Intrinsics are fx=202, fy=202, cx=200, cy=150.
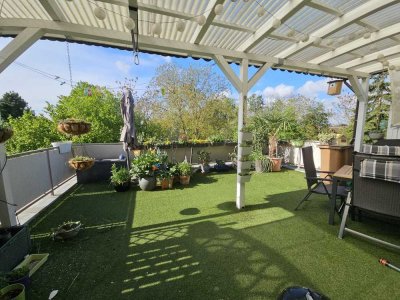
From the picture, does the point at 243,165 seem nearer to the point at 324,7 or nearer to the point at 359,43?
the point at 324,7

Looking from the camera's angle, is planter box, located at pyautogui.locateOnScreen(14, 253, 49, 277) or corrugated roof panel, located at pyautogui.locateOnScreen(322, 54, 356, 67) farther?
corrugated roof panel, located at pyautogui.locateOnScreen(322, 54, 356, 67)

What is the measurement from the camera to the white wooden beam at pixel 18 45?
6.44 feet

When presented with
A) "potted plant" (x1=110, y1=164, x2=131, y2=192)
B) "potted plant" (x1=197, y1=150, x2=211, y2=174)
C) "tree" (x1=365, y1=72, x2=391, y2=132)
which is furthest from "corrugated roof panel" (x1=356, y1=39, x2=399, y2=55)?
"tree" (x1=365, y1=72, x2=391, y2=132)

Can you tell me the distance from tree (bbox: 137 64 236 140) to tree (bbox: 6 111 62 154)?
14.4 ft

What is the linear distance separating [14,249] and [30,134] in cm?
587

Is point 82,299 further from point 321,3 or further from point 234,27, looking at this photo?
point 321,3

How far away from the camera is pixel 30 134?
6.35 m

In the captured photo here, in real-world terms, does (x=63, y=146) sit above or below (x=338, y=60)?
below

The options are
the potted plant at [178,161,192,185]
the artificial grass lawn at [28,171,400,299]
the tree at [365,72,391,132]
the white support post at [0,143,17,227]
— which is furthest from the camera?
the tree at [365,72,391,132]

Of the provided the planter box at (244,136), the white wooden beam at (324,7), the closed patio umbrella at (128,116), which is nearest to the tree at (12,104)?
the closed patio umbrella at (128,116)

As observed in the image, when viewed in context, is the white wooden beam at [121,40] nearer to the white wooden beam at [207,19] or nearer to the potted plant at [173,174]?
the white wooden beam at [207,19]

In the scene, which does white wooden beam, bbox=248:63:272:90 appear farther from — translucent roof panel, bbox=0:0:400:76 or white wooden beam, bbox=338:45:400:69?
white wooden beam, bbox=338:45:400:69

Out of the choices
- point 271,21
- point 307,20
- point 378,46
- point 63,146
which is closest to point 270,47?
point 307,20

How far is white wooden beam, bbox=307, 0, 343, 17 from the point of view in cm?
208
